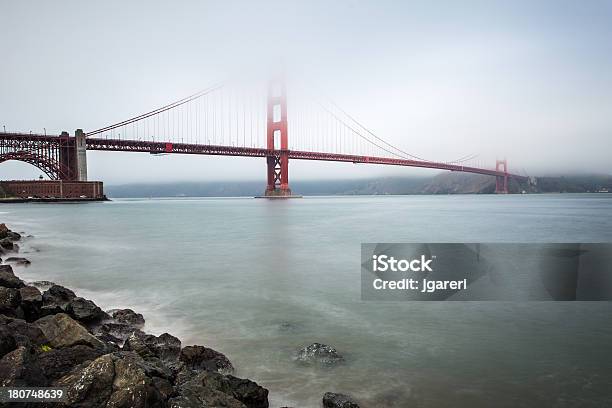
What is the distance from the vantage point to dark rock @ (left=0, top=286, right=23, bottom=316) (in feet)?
13.7

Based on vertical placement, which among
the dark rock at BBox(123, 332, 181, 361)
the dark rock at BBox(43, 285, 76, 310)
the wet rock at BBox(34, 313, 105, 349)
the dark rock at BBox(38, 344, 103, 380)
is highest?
the dark rock at BBox(38, 344, 103, 380)

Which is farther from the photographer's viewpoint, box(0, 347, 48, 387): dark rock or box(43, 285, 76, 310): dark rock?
box(43, 285, 76, 310): dark rock

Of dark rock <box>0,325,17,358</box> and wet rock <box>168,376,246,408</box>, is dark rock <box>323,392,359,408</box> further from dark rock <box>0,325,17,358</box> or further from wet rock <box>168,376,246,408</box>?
dark rock <box>0,325,17,358</box>

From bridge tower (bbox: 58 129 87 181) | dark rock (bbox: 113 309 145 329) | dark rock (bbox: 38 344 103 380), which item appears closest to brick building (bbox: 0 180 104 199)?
bridge tower (bbox: 58 129 87 181)

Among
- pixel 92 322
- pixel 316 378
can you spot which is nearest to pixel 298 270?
pixel 92 322

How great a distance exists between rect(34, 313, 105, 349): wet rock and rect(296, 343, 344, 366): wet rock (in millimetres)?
1974

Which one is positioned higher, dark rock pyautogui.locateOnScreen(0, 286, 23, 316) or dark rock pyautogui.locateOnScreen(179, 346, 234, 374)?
dark rock pyautogui.locateOnScreen(0, 286, 23, 316)

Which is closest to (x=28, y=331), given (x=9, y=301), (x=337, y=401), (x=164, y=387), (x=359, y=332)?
(x=9, y=301)

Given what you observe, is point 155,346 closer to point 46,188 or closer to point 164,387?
point 164,387

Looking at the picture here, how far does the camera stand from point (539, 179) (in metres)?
135

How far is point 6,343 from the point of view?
2727 millimetres

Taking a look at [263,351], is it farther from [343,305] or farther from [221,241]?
[221,241]

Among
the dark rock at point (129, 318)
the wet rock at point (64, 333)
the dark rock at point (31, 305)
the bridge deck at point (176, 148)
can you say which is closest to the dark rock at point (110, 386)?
the wet rock at point (64, 333)

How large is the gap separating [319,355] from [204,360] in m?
1.20
